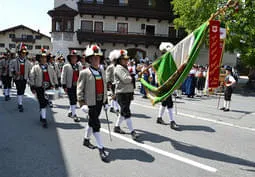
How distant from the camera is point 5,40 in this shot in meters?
49.8

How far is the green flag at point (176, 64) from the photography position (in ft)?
18.0

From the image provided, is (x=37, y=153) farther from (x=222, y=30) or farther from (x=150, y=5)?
(x=150, y=5)

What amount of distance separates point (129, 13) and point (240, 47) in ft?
53.1

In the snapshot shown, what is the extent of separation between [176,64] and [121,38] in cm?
2663

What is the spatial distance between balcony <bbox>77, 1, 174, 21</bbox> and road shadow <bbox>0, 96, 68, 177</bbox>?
25.2 metres

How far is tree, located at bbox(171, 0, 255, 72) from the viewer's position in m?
18.1

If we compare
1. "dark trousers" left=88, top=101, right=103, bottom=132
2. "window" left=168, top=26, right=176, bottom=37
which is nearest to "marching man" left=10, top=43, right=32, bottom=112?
"dark trousers" left=88, top=101, right=103, bottom=132

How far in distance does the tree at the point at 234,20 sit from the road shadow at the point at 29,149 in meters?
14.5

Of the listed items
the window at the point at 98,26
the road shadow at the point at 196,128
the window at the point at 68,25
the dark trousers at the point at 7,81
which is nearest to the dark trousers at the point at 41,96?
the road shadow at the point at 196,128

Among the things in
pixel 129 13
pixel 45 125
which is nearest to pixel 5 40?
pixel 129 13

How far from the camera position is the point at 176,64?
586 centimetres

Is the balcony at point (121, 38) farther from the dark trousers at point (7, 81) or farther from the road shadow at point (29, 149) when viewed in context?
the road shadow at point (29, 149)

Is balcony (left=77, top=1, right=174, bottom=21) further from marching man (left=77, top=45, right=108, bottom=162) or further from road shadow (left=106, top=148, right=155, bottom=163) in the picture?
road shadow (left=106, top=148, right=155, bottom=163)

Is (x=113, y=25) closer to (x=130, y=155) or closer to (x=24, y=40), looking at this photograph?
(x=24, y=40)
